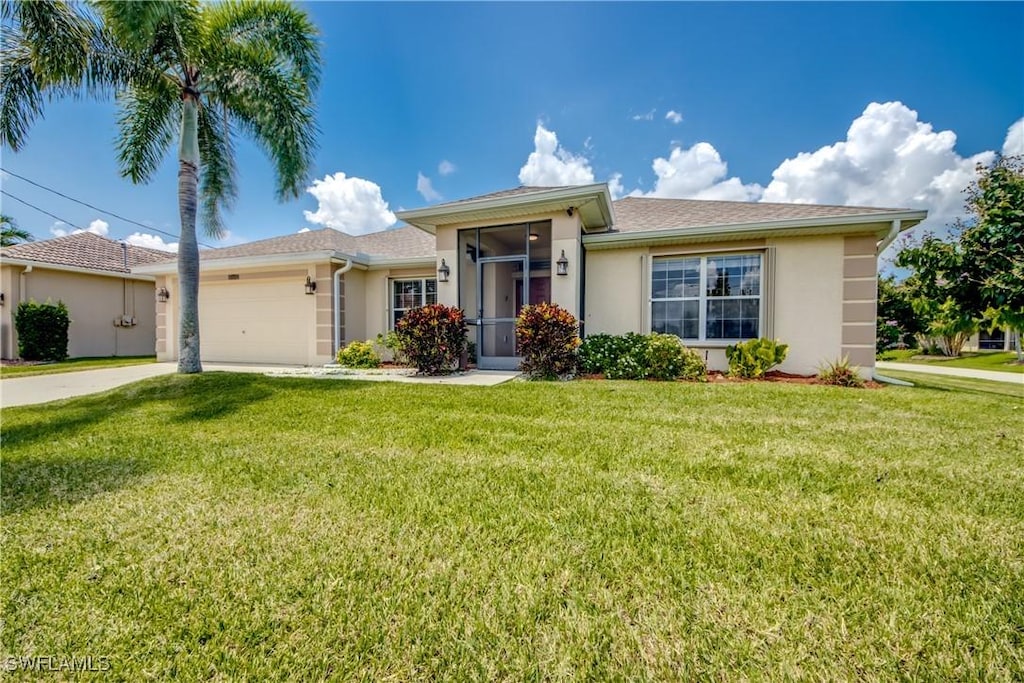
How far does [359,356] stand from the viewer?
33.8ft

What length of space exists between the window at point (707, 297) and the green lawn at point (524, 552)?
438 centimetres

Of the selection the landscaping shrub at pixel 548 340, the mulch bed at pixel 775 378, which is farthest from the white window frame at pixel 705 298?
the landscaping shrub at pixel 548 340

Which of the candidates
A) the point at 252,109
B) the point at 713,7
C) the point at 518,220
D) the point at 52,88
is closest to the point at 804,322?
the point at 518,220

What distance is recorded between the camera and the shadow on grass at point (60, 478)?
2836 millimetres

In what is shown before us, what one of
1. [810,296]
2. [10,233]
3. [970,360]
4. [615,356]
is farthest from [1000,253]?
[10,233]

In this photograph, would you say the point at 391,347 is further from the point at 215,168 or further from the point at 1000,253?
the point at 1000,253

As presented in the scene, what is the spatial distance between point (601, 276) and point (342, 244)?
8.25 metres

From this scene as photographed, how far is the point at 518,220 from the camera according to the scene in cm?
857

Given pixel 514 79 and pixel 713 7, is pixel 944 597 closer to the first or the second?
pixel 713 7

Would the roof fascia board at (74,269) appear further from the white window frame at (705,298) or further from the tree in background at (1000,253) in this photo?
the tree in background at (1000,253)

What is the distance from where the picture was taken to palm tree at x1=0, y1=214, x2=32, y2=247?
26.2 meters

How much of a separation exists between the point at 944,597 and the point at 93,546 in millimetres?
4250

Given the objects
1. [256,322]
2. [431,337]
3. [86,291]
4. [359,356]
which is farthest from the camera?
[86,291]

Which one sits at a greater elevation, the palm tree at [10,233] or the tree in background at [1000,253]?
the palm tree at [10,233]
